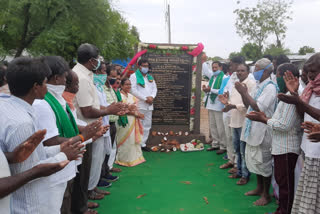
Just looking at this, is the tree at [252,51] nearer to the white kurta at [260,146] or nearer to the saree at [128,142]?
the saree at [128,142]

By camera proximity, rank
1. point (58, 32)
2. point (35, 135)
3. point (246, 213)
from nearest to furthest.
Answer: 1. point (35, 135)
2. point (246, 213)
3. point (58, 32)

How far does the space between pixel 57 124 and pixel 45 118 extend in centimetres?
32

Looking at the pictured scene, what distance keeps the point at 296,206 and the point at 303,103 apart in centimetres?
103

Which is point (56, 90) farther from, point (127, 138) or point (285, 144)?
point (127, 138)

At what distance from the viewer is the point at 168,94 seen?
7.17m

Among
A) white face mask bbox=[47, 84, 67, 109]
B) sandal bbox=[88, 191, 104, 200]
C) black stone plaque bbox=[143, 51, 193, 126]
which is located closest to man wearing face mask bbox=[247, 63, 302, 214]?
white face mask bbox=[47, 84, 67, 109]

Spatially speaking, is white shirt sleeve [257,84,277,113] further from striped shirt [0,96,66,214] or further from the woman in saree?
striped shirt [0,96,66,214]

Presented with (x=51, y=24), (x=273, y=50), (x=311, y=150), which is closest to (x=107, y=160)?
(x=311, y=150)

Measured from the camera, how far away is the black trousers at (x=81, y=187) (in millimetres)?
3406

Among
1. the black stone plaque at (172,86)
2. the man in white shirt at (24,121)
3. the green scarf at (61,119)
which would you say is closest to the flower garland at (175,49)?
the black stone plaque at (172,86)

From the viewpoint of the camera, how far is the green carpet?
12.7ft

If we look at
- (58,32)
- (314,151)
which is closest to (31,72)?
(314,151)

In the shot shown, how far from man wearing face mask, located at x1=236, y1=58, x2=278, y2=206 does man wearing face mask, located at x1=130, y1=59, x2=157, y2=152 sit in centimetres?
298

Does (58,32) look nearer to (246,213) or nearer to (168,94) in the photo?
(168,94)
